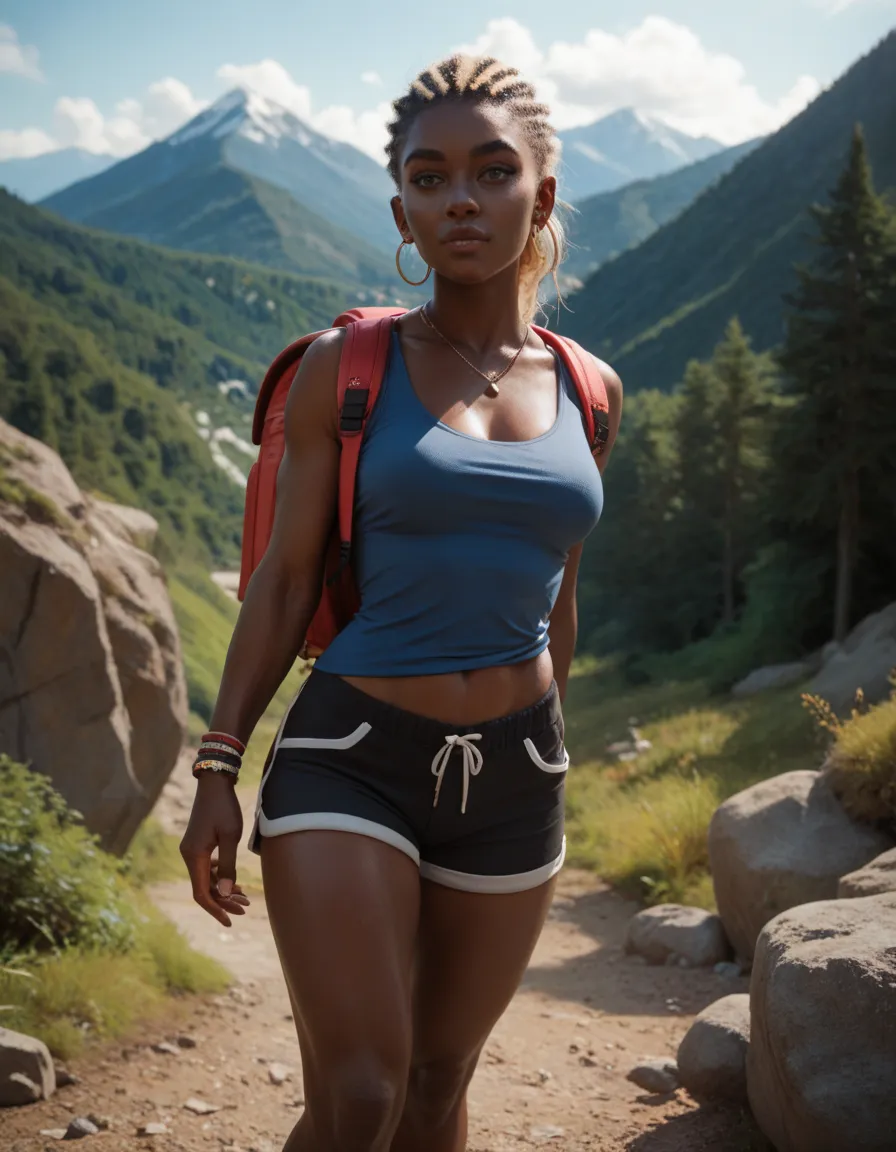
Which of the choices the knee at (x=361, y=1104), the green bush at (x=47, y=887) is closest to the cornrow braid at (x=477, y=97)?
the knee at (x=361, y=1104)

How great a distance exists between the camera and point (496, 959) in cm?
278

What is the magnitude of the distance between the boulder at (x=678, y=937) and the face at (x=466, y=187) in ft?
19.4

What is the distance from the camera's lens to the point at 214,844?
259 cm

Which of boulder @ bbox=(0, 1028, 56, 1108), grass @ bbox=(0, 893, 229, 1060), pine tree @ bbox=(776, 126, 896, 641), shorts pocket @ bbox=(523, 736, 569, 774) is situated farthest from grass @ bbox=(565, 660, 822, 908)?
shorts pocket @ bbox=(523, 736, 569, 774)

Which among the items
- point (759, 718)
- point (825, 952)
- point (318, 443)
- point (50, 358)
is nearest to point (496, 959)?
point (318, 443)

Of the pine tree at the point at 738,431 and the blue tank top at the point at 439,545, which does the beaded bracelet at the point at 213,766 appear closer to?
the blue tank top at the point at 439,545

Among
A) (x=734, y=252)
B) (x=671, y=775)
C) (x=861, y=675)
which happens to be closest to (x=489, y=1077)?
(x=671, y=775)

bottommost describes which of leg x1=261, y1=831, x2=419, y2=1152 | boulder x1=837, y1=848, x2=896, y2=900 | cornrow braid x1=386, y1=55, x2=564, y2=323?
boulder x1=837, y1=848, x2=896, y2=900

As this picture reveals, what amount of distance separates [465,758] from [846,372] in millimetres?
23586

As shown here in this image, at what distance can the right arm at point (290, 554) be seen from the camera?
8.86 feet

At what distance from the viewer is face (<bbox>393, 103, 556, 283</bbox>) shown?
284 centimetres

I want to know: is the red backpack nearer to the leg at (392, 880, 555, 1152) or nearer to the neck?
the neck

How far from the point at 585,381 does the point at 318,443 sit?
2.50 ft

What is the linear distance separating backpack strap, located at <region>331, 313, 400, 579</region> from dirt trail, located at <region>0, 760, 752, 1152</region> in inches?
121
